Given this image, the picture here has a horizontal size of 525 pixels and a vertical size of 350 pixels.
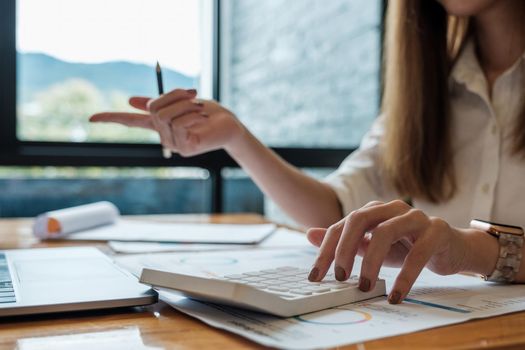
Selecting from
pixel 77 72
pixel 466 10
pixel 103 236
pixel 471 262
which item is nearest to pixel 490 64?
pixel 466 10

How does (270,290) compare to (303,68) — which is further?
(303,68)

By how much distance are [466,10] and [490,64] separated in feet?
0.63

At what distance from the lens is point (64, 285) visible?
590 mm

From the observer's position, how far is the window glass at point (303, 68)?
198 cm

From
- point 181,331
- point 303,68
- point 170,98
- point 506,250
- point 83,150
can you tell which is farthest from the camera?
point 303,68

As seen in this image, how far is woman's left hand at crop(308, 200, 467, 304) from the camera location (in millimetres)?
548

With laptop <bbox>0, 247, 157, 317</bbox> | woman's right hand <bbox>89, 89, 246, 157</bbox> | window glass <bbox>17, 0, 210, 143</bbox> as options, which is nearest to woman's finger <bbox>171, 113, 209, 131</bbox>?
woman's right hand <bbox>89, 89, 246, 157</bbox>

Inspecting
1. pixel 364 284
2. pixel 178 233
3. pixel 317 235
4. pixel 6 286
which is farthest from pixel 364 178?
pixel 6 286

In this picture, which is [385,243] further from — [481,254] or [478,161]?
[478,161]

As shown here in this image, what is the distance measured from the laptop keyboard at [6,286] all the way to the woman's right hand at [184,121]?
1.11 ft

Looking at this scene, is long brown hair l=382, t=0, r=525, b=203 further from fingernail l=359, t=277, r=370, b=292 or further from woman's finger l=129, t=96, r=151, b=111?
fingernail l=359, t=277, r=370, b=292

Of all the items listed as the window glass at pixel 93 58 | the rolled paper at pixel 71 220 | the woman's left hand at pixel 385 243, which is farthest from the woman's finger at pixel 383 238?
the window glass at pixel 93 58

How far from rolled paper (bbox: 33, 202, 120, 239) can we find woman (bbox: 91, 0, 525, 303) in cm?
23

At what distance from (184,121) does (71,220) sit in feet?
1.06
